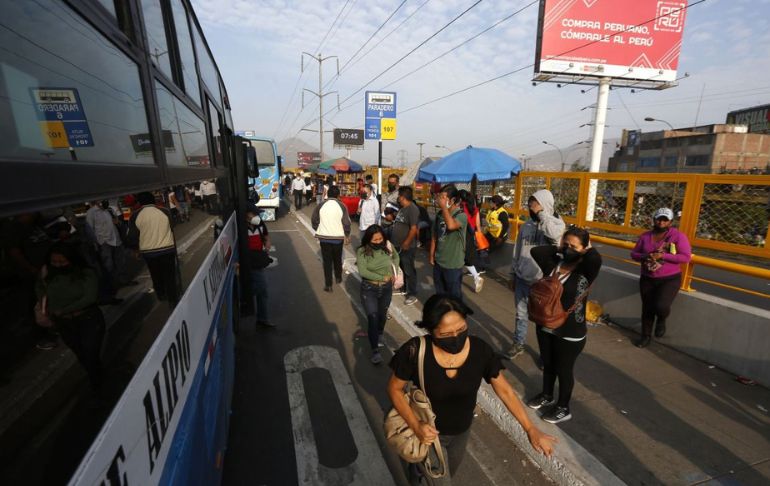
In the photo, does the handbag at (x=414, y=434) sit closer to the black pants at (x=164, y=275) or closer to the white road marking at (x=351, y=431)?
the white road marking at (x=351, y=431)

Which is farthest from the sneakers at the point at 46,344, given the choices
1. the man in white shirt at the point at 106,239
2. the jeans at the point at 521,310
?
the jeans at the point at 521,310

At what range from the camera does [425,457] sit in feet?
6.61

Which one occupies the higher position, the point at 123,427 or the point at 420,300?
the point at 123,427

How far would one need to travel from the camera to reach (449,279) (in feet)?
16.7

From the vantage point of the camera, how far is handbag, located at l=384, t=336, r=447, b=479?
1950 millimetres

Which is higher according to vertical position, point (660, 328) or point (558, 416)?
point (660, 328)

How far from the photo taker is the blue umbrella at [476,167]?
310 inches

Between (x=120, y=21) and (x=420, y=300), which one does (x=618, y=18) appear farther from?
(x=120, y=21)

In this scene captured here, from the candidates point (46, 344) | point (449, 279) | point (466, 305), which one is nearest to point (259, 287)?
point (449, 279)

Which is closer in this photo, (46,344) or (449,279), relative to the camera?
(46,344)

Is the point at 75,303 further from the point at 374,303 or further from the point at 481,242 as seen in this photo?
the point at 481,242

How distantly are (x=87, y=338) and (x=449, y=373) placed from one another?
1.61m

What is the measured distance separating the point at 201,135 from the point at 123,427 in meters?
2.52


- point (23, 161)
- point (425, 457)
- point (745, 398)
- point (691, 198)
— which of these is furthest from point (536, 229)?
point (23, 161)
